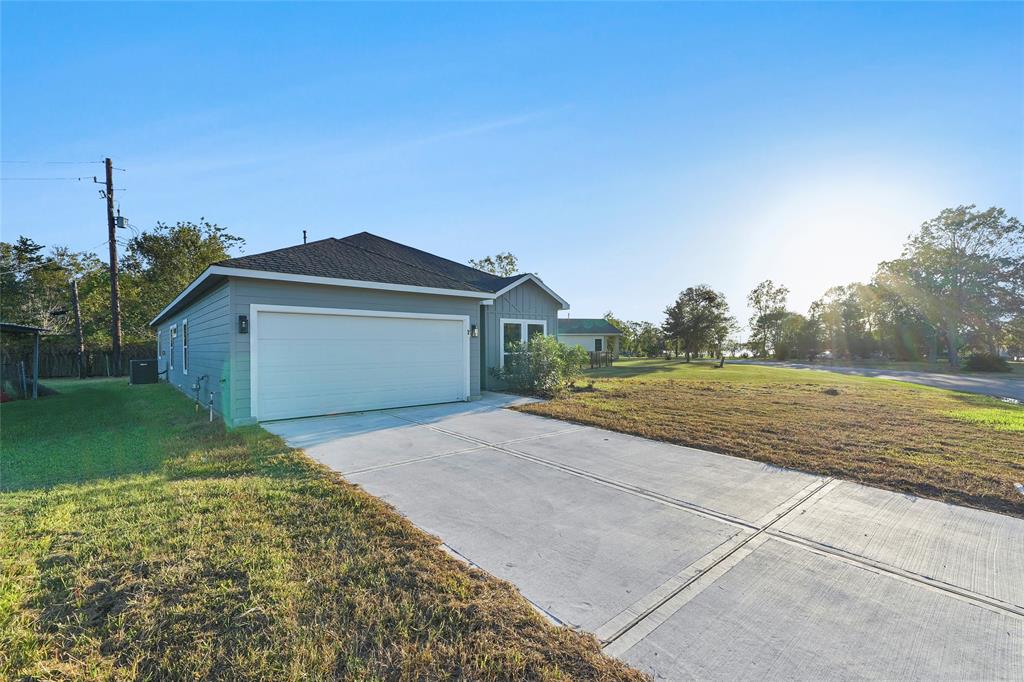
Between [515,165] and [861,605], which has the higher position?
[515,165]

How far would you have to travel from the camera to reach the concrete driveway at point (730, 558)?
6.24ft

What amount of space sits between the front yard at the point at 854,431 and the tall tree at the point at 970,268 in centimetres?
2579

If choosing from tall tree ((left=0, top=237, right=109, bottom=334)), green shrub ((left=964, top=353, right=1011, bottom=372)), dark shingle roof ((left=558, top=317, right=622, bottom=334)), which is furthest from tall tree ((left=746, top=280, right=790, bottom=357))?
tall tree ((left=0, top=237, right=109, bottom=334))

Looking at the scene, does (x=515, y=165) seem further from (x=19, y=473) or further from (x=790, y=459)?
(x=19, y=473)

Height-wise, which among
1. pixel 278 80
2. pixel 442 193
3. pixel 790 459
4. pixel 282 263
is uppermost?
pixel 278 80

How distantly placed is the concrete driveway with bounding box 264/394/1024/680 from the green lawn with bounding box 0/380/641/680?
1.07ft

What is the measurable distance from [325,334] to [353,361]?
73 centimetres

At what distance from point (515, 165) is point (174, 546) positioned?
1108 centimetres

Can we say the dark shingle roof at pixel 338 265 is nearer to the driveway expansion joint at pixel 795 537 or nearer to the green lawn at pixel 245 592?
the green lawn at pixel 245 592

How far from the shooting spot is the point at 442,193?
12.7 meters

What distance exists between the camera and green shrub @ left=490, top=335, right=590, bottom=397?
35.7ft

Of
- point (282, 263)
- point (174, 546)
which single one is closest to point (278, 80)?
point (282, 263)

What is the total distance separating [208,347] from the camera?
28.0ft

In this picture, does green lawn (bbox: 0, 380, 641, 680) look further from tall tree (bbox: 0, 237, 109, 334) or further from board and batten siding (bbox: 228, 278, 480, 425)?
tall tree (bbox: 0, 237, 109, 334)
